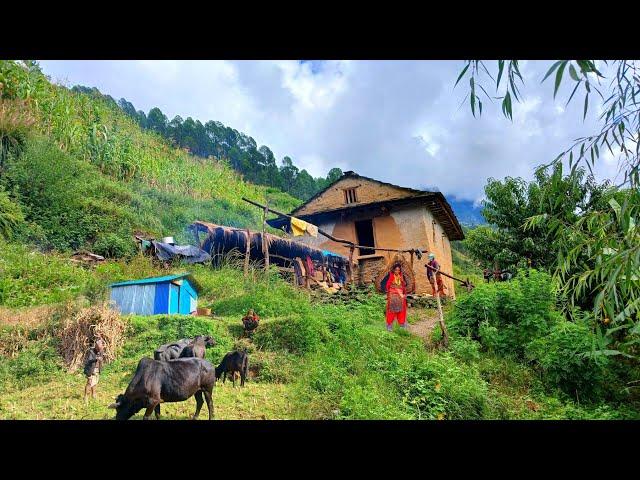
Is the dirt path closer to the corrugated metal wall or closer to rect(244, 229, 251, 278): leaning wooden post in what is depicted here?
rect(244, 229, 251, 278): leaning wooden post

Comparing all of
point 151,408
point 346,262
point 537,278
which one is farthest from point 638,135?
point 151,408

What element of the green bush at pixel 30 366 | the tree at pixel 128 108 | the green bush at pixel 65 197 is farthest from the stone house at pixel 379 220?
the green bush at pixel 30 366

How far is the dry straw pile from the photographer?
339 centimetres

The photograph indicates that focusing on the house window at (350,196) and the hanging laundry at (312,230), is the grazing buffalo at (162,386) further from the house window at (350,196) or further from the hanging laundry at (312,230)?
the house window at (350,196)

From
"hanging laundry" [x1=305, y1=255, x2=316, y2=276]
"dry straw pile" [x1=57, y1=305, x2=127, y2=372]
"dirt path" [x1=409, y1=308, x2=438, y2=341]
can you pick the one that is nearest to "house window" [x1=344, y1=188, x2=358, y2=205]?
"hanging laundry" [x1=305, y1=255, x2=316, y2=276]

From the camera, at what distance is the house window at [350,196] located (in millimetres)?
4504

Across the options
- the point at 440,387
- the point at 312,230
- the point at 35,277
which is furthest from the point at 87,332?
the point at 440,387

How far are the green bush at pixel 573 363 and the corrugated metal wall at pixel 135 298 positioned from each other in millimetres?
3025

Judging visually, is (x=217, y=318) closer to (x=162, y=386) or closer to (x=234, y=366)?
(x=234, y=366)

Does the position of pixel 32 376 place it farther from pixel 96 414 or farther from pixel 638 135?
pixel 638 135
